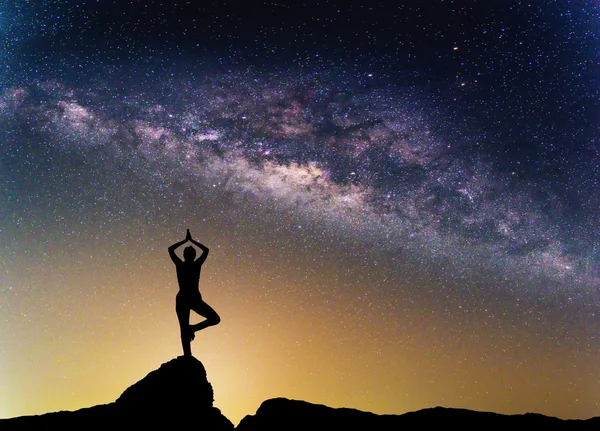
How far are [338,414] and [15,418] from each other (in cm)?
708

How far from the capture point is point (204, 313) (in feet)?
35.1

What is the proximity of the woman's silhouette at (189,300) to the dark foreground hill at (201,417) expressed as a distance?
662 mm

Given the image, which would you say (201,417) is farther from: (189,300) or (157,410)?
Answer: (189,300)

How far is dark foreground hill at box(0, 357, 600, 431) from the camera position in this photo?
A: 31.6ft

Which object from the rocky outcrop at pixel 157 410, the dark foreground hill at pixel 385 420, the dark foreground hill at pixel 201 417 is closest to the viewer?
the rocky outcrop at pixel 157 410

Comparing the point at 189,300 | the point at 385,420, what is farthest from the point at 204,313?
the point at 385,420

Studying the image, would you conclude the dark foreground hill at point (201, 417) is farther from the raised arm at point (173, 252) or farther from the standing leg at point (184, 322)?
the raised arm at point (173, 252)

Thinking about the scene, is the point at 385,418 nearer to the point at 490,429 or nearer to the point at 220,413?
the point at 490,429

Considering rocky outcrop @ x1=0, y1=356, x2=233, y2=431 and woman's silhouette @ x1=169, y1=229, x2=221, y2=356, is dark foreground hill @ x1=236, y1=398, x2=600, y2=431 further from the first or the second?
woman's silhouette @ x1=169, y1=229, x2=221, y2=356

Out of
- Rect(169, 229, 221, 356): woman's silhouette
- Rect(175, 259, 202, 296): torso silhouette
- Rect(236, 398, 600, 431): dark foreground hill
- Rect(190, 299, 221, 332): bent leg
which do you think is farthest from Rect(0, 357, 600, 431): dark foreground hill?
Rect(175, 259, 202, 296): torso silhouette

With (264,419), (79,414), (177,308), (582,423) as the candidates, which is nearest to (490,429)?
(582,423)

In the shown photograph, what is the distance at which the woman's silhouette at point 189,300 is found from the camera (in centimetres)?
1061

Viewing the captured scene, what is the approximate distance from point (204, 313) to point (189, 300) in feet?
1.48

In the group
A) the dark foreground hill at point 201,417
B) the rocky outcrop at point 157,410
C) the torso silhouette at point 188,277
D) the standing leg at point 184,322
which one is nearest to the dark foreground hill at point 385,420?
the dark foreground hill at point 201,417
